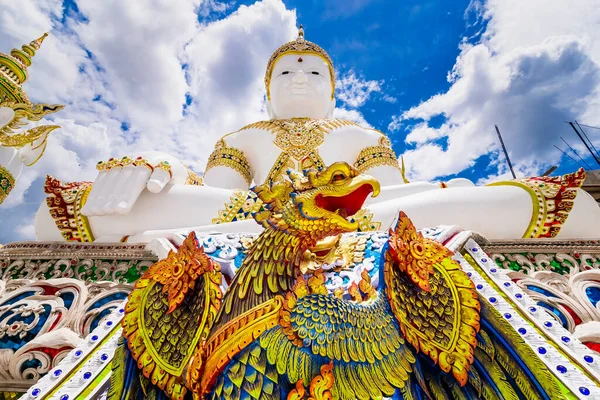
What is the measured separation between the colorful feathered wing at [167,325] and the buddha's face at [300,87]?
2.64 m

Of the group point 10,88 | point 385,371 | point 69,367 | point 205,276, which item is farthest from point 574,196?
point 10,88

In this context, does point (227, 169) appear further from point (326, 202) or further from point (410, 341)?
point (410, 341)

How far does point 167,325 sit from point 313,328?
40cm

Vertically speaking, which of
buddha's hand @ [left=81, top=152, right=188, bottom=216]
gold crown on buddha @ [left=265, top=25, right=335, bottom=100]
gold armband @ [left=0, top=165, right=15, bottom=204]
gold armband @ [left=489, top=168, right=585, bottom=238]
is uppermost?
gold crown on buddha @ [left=265, top=25, right=335, bottom=100]

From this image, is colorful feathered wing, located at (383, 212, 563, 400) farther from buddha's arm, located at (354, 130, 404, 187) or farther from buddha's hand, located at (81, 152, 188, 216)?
buddha's arm, located at (354, 130, 404, 187)

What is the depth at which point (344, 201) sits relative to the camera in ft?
2.78

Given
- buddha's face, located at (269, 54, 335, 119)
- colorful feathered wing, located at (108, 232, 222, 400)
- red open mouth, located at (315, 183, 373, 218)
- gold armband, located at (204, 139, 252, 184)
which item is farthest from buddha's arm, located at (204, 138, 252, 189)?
red open mouth, located at (315, 183, 373, 218)

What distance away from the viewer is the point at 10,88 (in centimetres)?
256

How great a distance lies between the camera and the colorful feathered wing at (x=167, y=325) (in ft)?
2.54

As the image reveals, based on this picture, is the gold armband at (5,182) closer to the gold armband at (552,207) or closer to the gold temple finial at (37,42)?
the gold temple finial at (37,42)

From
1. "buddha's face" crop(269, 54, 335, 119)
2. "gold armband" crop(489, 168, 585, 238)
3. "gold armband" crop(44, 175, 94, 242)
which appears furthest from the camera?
"buddha's face" crop(269, 54, 335, 119)

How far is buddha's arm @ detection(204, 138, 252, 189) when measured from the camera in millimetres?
2916

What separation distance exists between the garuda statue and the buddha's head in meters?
2.55

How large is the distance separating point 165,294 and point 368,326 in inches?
22.0
